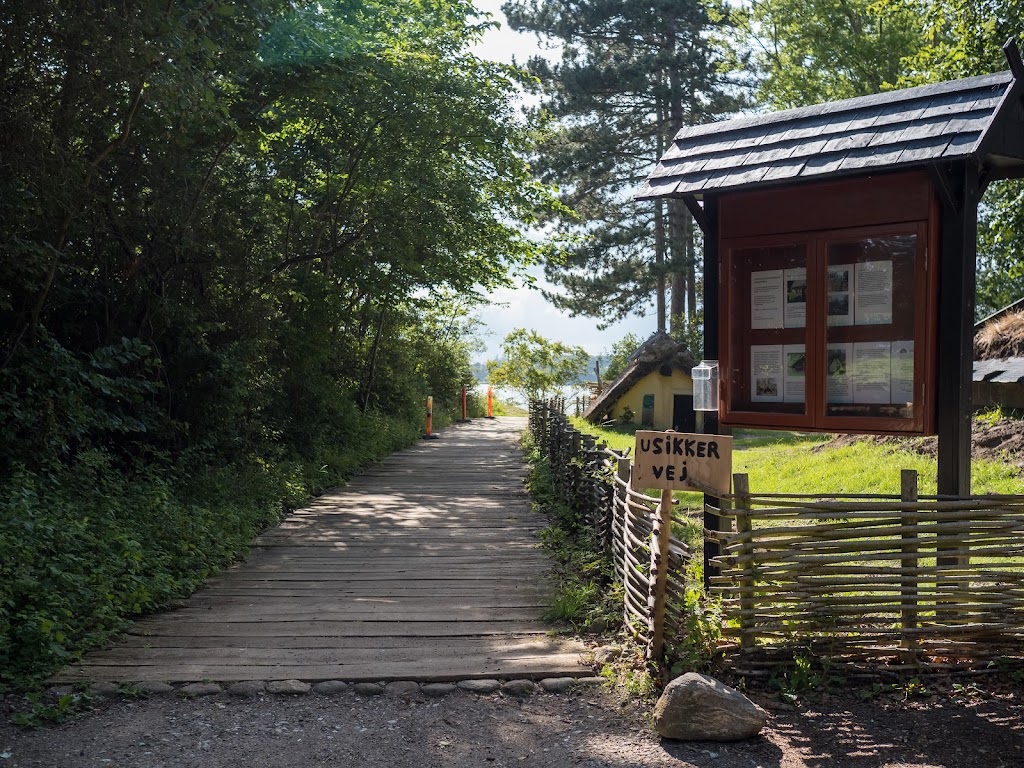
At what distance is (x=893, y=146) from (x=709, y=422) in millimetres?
2126

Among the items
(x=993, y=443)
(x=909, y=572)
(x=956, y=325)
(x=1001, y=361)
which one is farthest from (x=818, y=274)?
(x=1001, y=361)

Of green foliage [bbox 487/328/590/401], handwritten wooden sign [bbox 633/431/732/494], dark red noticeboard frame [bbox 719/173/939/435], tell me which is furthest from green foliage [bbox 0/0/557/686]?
green foliage [bbox 487/328/590/401]

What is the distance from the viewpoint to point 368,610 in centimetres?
685

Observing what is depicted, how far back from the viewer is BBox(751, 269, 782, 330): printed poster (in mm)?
6238

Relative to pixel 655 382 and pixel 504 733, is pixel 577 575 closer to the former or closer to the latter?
pixel 504 733

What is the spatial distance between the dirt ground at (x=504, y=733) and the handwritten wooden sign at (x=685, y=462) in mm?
1222

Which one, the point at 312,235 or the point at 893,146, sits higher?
the point at 312,235

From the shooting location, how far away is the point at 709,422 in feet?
20.8

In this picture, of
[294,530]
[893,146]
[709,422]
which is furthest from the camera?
[294,530]

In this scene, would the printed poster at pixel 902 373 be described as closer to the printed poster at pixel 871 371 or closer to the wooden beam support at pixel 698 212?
the printed poster at pixel 871 371

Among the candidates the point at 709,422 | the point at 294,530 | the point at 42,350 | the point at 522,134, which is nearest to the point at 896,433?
the point at 709,422

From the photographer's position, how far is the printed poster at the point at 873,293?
5773 millimetres

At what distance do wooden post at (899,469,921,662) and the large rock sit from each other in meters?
1.26

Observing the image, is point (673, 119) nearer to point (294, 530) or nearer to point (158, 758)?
point (294, 530)
